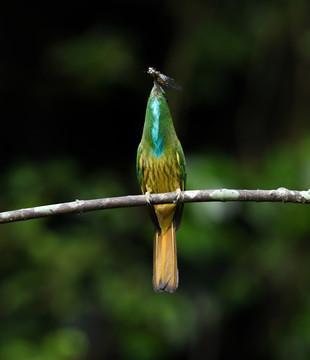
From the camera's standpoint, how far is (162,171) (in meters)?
2.84

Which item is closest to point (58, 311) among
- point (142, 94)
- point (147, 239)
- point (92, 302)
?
point (92, 302)

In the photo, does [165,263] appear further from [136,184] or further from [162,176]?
[136,184]

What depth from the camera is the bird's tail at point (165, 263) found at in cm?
277

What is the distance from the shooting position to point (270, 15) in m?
4.30

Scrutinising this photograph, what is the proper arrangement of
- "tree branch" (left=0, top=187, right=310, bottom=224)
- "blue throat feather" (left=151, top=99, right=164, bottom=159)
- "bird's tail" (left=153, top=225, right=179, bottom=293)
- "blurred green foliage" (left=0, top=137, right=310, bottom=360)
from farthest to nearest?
1. "blurred green foliage" (left=0, top=137, right=310, bottom=360)
2. "bird's tail" (left=153, top=225, right=179, bottom=293)
3. "blue throat feather" (left=151, top=99, right=164, bottom=159)
4. "tree branch" (left=0, top=187, right=310, bottom=224)

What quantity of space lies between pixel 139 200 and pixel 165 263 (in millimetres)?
829

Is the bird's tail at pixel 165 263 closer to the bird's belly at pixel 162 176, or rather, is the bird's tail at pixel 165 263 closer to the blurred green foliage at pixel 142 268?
the bird's belly at pixel 162 176

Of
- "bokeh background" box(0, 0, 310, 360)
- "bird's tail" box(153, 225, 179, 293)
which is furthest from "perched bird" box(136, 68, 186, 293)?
"bokeh background" box(0, 0, 310, 360)

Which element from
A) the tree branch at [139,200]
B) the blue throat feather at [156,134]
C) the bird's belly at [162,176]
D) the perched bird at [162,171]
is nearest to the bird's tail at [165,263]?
the perched bird at [162,171]

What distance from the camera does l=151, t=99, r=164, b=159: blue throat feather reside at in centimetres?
265

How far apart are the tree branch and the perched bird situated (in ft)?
1.91

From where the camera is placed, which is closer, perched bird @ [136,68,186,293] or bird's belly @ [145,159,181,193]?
perched bird @ [136,68,186,293]

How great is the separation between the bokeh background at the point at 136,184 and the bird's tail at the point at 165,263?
1.50 feet

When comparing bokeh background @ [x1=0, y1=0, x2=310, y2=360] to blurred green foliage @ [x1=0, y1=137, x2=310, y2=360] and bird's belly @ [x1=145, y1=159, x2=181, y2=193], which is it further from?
bird's belly @ [x1=145, y1=159, x2=181, y2=193]
